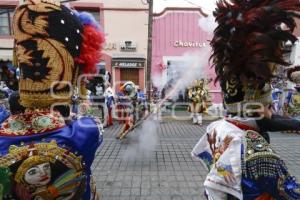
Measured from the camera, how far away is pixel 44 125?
5.61 ft

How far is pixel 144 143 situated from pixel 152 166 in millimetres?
1082

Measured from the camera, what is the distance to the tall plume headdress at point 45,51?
1.69 meters

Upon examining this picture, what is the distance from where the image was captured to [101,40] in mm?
1976

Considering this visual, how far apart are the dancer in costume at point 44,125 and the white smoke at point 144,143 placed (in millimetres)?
4331

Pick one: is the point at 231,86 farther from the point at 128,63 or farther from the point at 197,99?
the point at 128,63

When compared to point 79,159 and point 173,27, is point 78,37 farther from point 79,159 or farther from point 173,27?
point 173,27

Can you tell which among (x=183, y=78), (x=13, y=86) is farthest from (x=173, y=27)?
(x=13, y=86)

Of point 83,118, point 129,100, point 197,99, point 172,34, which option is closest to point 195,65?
point 83,118

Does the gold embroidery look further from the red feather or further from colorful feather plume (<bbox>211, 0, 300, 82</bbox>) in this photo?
the red feather

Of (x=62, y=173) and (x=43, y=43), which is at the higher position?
(x=43, y=43)

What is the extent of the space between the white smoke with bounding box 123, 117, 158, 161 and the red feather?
4.27 m

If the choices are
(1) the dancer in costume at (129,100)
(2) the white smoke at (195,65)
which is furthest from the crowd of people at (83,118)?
(1) the dancer in costume at (129,100)

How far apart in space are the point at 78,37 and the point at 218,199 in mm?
1337

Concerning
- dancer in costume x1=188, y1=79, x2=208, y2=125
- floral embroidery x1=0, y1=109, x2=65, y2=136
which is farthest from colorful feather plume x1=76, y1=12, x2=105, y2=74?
dancer in costume x1=188, y1=79, x2=208, y2=125
